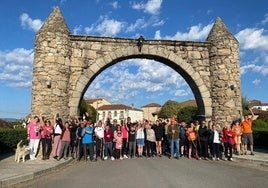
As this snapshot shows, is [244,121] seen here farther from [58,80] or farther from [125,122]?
[58,80]

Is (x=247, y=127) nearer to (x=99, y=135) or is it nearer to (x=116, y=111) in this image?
(x=99, y=135)

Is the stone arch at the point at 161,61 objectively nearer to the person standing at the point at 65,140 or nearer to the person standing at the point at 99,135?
the person standing at the point at 99,135

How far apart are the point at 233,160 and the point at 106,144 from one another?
4556 mm

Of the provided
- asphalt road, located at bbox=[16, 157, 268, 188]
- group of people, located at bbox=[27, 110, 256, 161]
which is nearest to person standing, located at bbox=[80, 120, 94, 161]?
group of people, located at bbox=[27, 110, 256, 161]

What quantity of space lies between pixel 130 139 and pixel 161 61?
15.3ft

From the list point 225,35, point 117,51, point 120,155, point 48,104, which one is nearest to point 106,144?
point 120,155

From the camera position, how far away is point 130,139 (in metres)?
11.3

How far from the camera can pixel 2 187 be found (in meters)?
6.04

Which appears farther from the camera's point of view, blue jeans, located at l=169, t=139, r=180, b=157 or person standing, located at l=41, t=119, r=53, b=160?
blue jeans, located at l=169, t=139, r=180, b=157

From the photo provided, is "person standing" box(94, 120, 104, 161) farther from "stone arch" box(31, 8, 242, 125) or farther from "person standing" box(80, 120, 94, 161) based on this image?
"stone arch" box(31, 8, 242, 125)

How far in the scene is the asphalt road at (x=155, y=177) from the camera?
20.5 ft

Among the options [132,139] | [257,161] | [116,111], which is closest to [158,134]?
[132,139]

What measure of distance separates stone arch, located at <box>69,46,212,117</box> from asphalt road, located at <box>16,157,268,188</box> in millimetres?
4704

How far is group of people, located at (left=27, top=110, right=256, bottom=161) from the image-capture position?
406 inches
